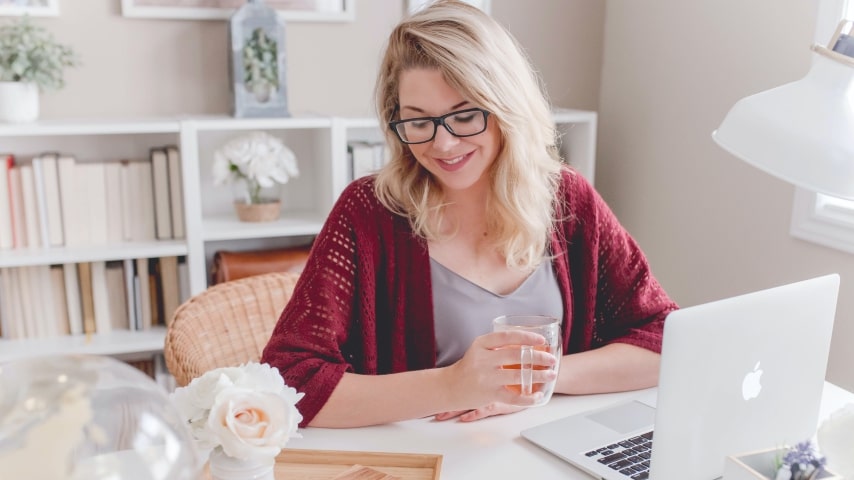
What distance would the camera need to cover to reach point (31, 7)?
2.40m

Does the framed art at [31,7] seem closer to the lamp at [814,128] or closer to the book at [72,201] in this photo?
the book at [72,201]

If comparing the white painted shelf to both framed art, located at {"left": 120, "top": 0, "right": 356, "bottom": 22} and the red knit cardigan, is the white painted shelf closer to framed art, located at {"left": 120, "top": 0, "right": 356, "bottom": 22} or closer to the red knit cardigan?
framed art, located at {"left": 120, "top": 0, "right": 356, "bottom": 22}

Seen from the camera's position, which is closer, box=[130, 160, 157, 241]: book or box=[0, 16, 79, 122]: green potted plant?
box=[0, 16, 79, 122]: green potted plant

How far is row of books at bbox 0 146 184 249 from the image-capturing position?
Result: 2340mm

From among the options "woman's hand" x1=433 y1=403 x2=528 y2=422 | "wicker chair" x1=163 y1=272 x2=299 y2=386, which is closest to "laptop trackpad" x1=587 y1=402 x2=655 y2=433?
"woman's hand" x1=433 y1=403 x2=528 y2=422

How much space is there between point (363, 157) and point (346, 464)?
1.63m

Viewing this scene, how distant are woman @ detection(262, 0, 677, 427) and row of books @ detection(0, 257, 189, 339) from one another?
4.17 ft

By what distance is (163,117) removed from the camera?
2562 millimetres

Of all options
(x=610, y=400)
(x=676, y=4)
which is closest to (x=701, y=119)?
(x=676, y=4)

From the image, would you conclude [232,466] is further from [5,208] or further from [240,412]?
[5,208]

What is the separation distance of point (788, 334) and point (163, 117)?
2.16 metres

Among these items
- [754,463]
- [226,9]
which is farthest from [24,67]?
[754,463]

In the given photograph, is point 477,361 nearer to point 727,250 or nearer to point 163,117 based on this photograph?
point 727,250

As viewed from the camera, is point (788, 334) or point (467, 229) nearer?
point (788, 334)
